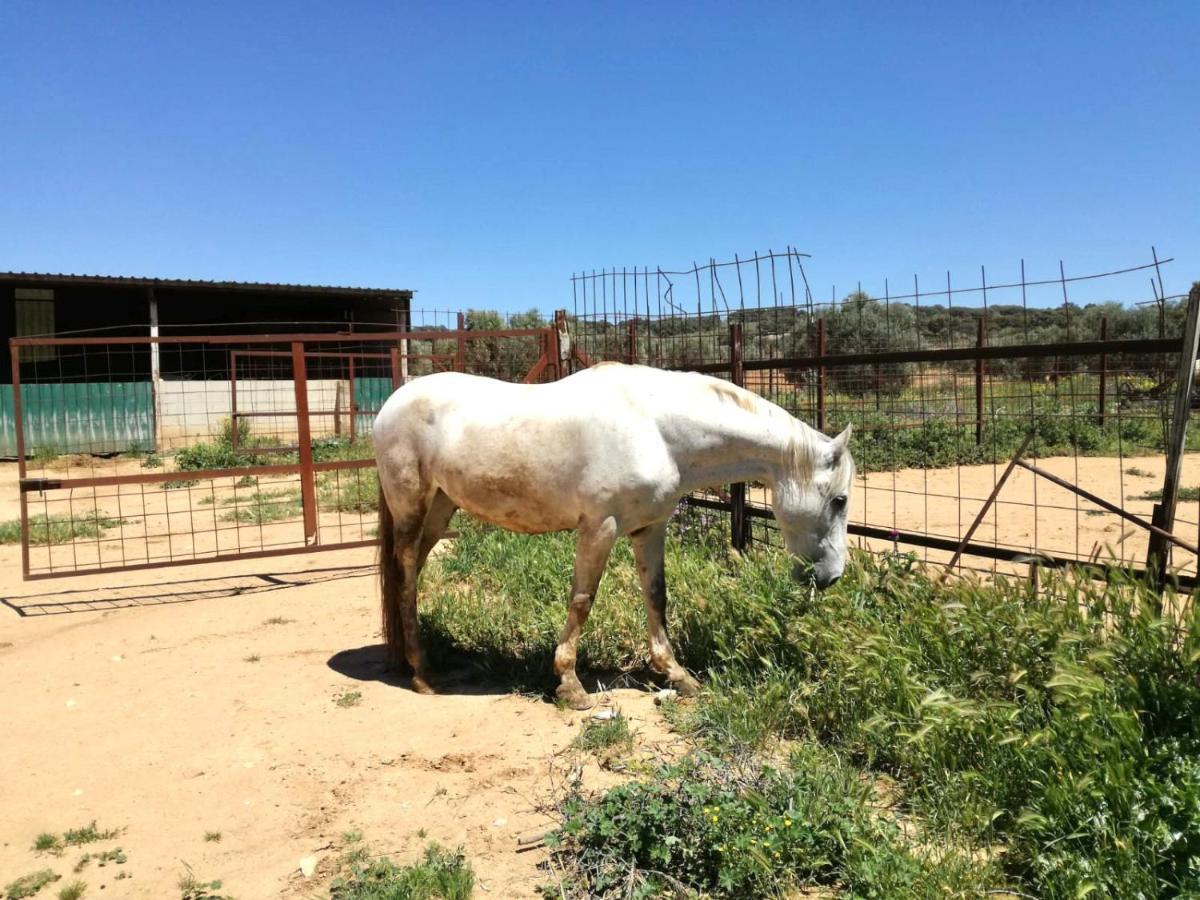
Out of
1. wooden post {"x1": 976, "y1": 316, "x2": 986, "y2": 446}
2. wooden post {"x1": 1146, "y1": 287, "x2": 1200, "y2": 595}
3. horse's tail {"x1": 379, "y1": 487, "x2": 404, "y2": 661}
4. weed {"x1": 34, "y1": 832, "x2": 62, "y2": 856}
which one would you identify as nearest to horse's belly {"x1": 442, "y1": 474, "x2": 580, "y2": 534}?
horse's tail {"x1": 379, "y1": 487, "x2": 404, "y2": 661}

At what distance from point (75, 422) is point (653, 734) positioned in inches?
684

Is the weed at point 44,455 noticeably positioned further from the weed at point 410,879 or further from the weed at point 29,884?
the weed at point 410,879

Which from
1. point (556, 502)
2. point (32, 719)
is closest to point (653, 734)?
point (556, 502)

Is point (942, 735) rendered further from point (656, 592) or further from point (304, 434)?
point (304, 434)

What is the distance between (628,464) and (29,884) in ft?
9.78

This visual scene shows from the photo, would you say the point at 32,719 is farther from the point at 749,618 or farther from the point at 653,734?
the point at 749,618

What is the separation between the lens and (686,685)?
4457 millimetres

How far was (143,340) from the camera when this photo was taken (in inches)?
285

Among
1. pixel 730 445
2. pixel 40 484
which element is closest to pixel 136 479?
pixel 40 484

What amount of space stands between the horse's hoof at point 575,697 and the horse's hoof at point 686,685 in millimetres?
456

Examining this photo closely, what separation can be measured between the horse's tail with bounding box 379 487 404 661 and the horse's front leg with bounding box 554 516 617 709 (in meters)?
1.19

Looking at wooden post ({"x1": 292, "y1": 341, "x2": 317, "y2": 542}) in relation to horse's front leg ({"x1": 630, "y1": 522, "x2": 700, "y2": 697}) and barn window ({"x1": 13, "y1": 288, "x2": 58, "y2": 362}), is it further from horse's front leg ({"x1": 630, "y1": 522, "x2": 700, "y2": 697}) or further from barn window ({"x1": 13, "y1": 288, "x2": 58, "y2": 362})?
barn window ({"x1": 13, "y1": 288, "x2": 58, "y2": 362})

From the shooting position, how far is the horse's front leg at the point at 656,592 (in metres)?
4.54

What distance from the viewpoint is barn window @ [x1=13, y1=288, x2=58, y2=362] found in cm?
1900
